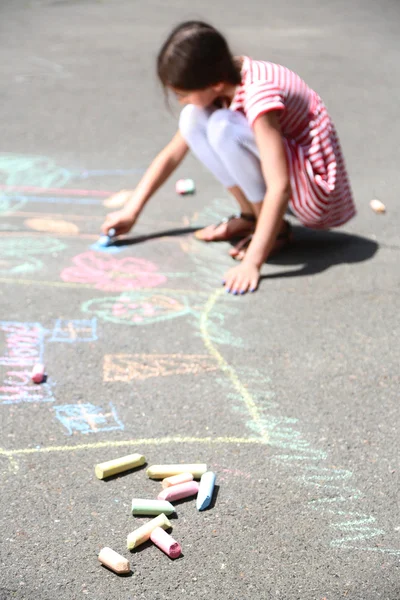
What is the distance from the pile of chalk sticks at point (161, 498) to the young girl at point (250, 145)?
1.23 metres

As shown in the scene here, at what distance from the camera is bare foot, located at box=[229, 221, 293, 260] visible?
3.65 m

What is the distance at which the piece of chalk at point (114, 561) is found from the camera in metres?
1.88

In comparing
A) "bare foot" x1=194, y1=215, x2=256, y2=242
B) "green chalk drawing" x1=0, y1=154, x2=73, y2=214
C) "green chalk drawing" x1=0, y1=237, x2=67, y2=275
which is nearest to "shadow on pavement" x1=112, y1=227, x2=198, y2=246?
"bare foot" x1=194, y1=215, x2=256, y2=242

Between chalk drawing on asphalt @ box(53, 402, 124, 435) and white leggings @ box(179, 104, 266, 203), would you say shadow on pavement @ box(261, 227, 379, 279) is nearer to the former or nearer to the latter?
white leggings @ box(179, 104, 266, 203)

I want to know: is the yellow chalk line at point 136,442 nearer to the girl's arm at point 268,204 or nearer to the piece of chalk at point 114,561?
the piece of chalk at point 114,561

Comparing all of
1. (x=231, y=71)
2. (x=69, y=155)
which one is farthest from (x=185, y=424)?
(x=69, y=155)

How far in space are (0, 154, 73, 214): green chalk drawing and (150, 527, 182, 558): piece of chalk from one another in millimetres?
2609

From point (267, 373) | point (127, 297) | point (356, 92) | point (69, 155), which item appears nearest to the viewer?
point (267, 373)

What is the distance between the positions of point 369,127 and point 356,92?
101 centimetres

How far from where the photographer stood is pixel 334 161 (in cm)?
355

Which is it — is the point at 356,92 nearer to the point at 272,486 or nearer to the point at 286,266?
the point at 286,266

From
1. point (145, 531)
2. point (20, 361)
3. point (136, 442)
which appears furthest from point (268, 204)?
point (145, 531)

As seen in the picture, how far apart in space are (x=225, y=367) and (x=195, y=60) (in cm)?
132

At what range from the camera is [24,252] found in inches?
144
